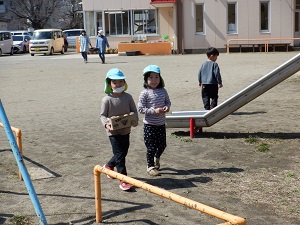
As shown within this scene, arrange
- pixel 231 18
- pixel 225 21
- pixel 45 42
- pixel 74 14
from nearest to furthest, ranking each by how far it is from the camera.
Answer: pixel 225 21
pixel 231 18
pixel 45 42
pixel 74 14

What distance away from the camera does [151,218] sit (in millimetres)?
5082

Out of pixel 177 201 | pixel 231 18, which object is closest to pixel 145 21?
pixel 231 18

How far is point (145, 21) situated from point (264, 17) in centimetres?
856

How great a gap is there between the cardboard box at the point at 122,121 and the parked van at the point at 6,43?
3538 cm

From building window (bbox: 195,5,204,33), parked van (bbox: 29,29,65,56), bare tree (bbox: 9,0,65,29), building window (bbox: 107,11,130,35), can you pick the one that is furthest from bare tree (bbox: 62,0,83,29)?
building window (bbox: 195,5,204,33)

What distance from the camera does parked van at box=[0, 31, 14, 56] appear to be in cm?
3947

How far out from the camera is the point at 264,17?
33.8 meters

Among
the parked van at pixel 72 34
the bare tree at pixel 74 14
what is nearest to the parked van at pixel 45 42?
the parked van at pixel 72 34

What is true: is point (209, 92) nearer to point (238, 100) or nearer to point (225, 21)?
point (238, 100)

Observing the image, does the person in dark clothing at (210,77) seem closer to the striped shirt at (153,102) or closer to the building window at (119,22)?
the striped shirt at (153,102)

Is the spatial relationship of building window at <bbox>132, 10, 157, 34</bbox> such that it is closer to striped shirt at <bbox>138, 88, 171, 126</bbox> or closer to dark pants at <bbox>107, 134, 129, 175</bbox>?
striped shirt at <bbox>138, 88, 171, 126</bbox>

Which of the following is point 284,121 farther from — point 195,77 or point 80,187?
point 195,77

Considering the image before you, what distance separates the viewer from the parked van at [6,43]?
3947 cm

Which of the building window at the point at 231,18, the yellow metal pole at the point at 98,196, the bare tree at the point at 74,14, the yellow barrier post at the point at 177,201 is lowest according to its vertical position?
the yellow metal pole at the point at 98,196
